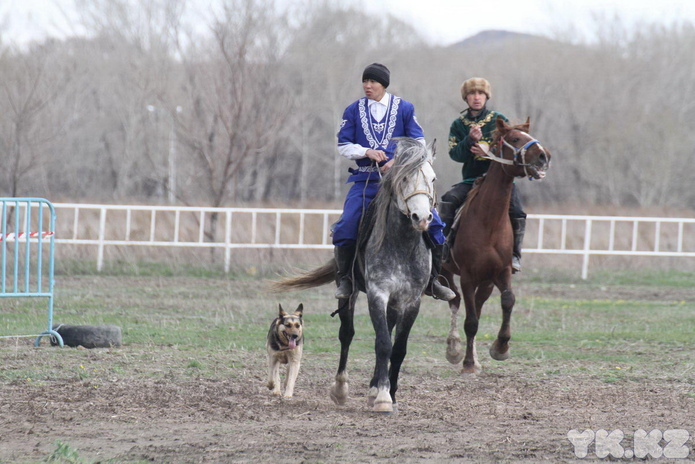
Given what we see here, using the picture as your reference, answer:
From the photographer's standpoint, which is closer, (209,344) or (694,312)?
(209,344)

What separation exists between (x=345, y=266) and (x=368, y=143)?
3.32ft

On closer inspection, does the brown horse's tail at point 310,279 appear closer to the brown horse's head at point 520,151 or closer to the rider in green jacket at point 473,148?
the rider in green jacket at point 473,148

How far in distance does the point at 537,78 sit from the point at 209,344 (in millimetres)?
45215

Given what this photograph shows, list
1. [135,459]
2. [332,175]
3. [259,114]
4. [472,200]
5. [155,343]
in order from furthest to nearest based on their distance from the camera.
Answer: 1. [332,175]
2. [259,114]
3. [155,343]
4. [472,200]
5. [135,459]

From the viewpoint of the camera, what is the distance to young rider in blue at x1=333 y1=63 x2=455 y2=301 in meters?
7.08

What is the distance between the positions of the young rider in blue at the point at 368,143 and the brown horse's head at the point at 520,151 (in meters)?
1.43

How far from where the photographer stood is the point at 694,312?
14758mm

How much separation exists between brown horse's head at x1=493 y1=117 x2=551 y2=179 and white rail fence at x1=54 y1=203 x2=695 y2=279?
9227 mm

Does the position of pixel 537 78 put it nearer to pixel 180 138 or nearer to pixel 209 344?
pixel 180 138

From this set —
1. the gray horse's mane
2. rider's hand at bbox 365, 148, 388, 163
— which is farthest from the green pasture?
rider's hand at bbox 365, 148, 388, 163

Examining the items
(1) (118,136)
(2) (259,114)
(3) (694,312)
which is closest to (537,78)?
(1) (118,136)

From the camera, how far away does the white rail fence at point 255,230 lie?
1855 centimetres

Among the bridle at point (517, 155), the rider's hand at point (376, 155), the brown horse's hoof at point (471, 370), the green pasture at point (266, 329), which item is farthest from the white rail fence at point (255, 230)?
the rider's hand at point (376, 155)

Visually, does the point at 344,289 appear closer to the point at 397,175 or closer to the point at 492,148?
the point at 397,175
